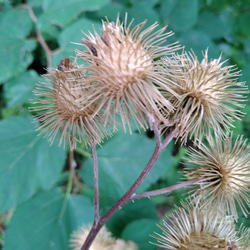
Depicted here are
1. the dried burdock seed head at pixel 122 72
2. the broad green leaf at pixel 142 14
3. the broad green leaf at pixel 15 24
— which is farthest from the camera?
the broad green leaf at pixel 15 24

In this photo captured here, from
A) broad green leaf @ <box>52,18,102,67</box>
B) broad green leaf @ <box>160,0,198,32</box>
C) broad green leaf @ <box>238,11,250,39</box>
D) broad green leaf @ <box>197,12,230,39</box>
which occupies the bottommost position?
broad green leaf @ <box>52,18,102,67</box>

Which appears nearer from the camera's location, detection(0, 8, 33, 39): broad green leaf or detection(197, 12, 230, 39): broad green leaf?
detection(0, 8, 33, 39): broad green leaf

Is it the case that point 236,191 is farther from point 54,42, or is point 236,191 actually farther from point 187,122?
point 54,42

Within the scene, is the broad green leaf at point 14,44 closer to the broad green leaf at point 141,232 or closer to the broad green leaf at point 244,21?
the broad green leaf at point 141,232

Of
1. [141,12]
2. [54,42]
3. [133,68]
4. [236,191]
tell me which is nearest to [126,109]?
[133,68]

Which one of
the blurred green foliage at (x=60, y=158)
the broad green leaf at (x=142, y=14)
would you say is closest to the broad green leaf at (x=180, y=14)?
the blurred green foliage at (x=60, y=158)

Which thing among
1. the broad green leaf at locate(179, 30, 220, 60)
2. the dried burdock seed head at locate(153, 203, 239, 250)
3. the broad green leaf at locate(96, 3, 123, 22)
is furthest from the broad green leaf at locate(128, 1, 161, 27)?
the dried burdock seed head at locate(153, 203, 239, 250)

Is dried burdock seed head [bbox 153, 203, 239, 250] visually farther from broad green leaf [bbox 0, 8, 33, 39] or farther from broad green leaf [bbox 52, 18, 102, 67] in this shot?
broad green leaf [bbox 0, 8, 33, 39]

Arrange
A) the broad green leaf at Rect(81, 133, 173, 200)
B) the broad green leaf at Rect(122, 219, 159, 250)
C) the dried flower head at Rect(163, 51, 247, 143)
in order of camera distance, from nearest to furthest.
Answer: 1. the dried flower head at Rect(163, 51, 247, 143)
2. the broad green leaf at Rect(122, 219, 159, 250)
3. the broad green leaf at Rect(81, 133, 173, 200)
